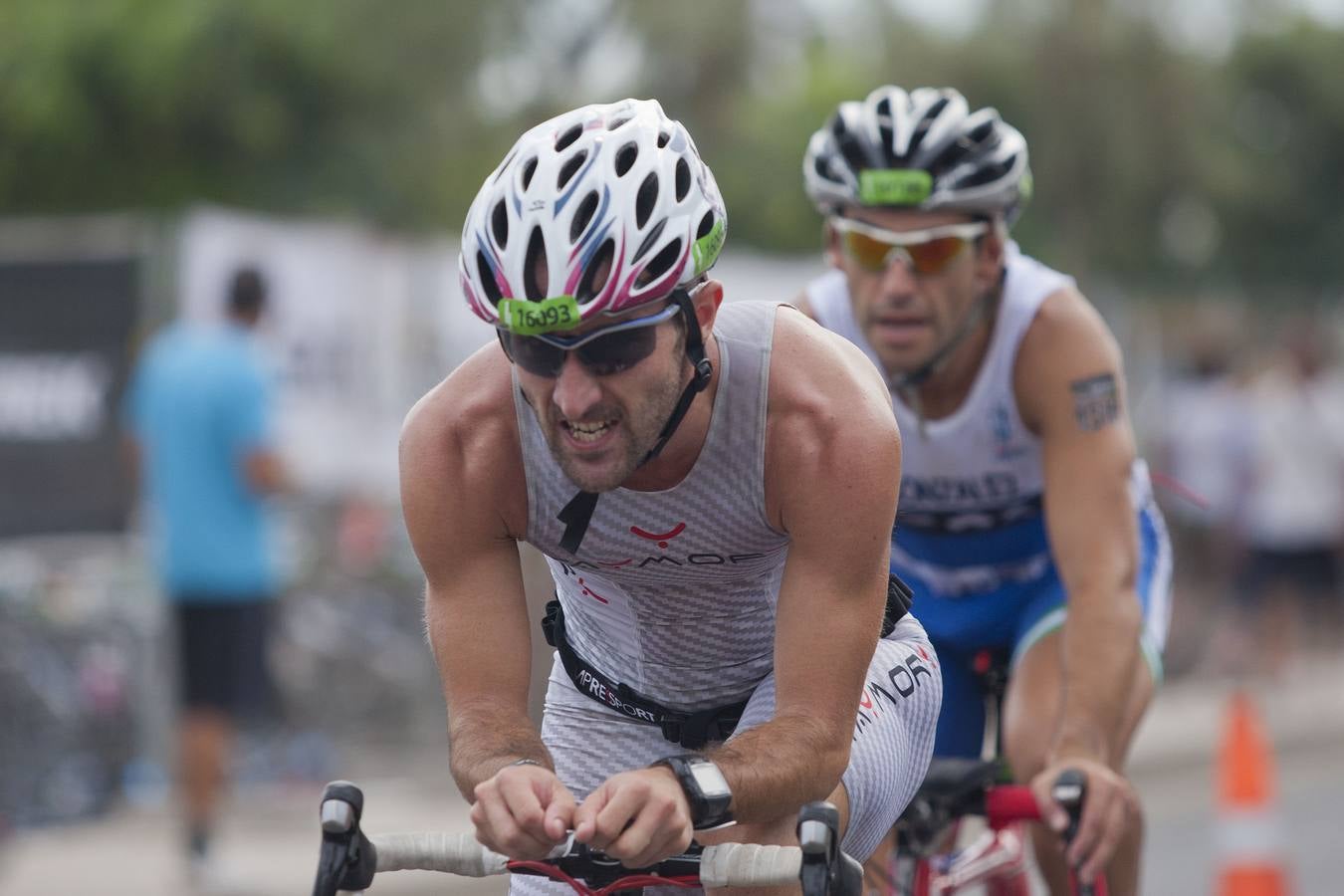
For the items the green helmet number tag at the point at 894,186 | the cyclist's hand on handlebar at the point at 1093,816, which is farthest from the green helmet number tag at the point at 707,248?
the green helmet number tag at the point at 894,186

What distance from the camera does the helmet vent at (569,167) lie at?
10.7 ft

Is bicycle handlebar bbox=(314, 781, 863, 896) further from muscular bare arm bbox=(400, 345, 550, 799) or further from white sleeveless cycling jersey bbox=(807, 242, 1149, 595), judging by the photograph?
white sleeveless cycling jersey bbox=(807, 242, 1149, 595)

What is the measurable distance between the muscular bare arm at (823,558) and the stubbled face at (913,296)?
1373mm

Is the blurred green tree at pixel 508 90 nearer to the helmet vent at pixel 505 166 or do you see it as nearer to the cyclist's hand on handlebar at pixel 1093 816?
the cyclist's hand on handlebar at pixel 1093 816

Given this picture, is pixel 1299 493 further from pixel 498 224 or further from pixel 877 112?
pixel 498 224

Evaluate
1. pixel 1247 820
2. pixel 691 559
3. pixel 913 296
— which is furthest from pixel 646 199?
pixel 1247 820

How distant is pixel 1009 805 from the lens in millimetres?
4250

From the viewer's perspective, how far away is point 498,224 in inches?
128

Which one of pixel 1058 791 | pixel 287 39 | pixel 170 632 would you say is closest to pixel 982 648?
pixel 1058 791

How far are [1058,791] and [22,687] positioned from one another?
19.5 ft

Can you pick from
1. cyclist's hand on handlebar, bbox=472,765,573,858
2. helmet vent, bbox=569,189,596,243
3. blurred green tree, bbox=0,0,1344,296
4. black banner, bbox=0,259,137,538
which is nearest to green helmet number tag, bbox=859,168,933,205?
helmet vent, bbox=569,189,596,243

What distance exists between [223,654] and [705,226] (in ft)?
17.5

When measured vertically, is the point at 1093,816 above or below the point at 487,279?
below

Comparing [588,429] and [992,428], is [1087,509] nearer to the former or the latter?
[992,428]
